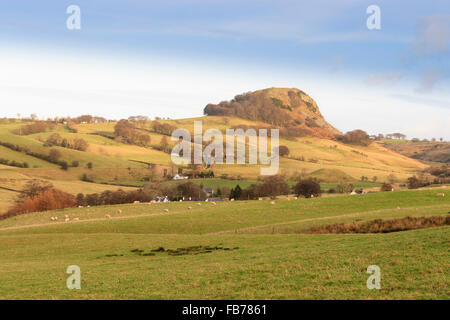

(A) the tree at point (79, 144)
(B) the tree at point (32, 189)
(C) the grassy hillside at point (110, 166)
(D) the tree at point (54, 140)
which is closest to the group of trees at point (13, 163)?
(C) the grassy hillside at point (110, 166)

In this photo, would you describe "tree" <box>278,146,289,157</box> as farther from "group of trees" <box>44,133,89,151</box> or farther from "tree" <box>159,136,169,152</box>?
"group of trees" <box>44,133,89,151</box>

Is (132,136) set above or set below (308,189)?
above

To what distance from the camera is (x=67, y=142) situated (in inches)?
6334

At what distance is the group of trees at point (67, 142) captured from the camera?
15812 centimetres

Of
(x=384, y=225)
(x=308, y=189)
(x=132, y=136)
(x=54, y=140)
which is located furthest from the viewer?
(x=132, y=136)

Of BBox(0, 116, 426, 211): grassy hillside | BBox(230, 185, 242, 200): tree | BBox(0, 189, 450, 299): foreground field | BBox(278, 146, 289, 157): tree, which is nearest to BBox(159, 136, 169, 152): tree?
BBox(0, 116, 426, 211): grassy hillside

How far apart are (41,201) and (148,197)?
22788mm

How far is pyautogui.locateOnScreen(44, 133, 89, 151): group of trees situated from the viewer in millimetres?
158125

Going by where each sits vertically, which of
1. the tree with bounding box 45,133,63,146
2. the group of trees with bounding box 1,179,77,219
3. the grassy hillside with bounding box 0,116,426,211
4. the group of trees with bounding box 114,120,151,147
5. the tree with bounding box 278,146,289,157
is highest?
the group of trees with bounding box 114,120,151,147

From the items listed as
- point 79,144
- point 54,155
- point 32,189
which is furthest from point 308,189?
point 79,144

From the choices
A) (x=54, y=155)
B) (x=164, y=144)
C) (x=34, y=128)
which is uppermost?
(x=34, y=128)

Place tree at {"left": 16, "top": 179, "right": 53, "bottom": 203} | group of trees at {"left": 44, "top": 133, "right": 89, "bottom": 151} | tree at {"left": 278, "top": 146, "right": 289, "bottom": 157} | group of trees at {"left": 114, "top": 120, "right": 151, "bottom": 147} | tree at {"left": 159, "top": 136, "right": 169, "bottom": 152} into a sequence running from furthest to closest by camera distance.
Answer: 1. tree at {"left": 278, "top": 146, "right": 289, "bottom": 157}
2. group of trees at {"left": 114, "top": 120, "right": 151, "bottom": 147}
3. tree at {"left": 159, "top": 136, "right": 169, "bottom": 152}
4. group of trees at {"left": 44, "top": 133, "right": 89, "bottom": 151}
5. tree at {"left": 16, "top": 179, "right": 53, "bottom": 203}

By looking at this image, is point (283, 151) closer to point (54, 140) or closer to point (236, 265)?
point (54, 140)
